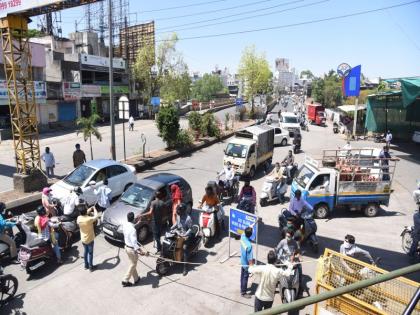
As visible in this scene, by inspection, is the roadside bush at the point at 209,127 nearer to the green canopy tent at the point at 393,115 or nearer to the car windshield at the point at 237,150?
the car windshield at the point at 237,150

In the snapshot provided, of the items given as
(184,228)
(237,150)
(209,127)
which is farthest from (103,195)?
(209,127)

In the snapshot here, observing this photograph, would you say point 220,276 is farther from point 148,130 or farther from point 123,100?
point 148,130

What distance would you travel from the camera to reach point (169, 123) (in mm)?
22469

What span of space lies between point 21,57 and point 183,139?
1228cm

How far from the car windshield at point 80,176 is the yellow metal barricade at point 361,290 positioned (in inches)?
344

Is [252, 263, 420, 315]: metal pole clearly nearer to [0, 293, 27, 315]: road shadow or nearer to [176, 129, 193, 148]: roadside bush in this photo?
[0, 293, 27, 315]: road shadow

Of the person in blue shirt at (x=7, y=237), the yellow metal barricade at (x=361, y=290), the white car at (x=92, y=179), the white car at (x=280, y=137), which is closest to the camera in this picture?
the yellow metal barricade at (x=361, y=290)

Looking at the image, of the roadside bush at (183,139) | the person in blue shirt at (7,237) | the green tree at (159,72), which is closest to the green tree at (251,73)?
the green tree at (159,72)

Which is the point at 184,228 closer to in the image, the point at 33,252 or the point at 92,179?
the point at 33,252

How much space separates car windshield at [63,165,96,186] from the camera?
12.1 m

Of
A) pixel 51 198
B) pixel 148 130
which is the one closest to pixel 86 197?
pixel 51 198

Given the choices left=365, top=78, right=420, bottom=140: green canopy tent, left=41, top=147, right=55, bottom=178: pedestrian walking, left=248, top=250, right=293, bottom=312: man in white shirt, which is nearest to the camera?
left=248, top=250, right=293, bottom=312: man in white shirt

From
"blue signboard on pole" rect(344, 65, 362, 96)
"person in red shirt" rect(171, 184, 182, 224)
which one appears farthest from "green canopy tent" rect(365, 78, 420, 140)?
"person in red shirt" rect(171, 184, 182, 224)

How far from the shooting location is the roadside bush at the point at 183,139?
77.8 ft
